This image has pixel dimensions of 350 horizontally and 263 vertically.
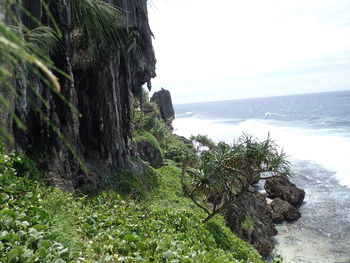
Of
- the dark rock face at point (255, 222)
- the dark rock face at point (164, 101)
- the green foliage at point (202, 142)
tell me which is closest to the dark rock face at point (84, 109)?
the dark rock face at point (255, 222)

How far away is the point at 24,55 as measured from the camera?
3.02 ft

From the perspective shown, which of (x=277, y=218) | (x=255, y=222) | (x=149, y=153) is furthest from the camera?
(x=149, y=153)

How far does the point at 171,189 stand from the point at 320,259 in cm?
1055

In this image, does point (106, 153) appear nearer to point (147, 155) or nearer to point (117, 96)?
point (117, 96)

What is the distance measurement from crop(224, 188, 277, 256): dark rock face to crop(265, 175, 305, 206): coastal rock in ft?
20.1

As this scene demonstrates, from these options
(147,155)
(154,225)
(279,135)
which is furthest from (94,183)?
(279,135)

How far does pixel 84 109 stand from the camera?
654 inches

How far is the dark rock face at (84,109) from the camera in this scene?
1024cm

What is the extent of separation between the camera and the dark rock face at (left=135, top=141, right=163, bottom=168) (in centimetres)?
2780

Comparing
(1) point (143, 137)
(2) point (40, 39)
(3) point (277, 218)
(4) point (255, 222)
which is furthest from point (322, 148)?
(2) point (40, 39)

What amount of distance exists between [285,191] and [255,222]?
10154mm

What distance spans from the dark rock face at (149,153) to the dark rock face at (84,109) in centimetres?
622

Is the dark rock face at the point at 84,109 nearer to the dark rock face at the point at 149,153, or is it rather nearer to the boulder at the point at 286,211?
the dark rock face at the point at 149,153

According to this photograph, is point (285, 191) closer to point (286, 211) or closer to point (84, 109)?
point (286, 211)
